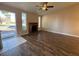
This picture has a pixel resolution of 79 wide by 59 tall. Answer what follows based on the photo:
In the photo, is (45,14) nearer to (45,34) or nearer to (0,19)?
(45,34)

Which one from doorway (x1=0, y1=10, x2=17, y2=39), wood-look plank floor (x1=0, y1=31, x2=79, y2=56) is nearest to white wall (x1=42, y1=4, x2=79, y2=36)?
wood-look plank floor (x1=0, y1=31, x2=79, y2=56)

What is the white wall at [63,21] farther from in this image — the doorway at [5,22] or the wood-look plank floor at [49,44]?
the doorway at [5,22]

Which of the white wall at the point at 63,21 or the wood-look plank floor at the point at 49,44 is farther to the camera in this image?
the wood-look plank floor at the point at 49,44

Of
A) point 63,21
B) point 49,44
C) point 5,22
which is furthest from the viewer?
point 49,44

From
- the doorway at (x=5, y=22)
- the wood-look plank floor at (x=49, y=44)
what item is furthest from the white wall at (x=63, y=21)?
the doorway at (x=5, y=22)

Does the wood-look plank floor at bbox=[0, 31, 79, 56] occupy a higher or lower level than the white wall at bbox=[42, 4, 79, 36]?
lower

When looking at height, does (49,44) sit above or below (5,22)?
below

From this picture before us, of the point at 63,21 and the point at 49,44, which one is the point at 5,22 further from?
the point at 63,21

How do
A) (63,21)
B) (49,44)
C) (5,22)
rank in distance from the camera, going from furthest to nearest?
(49,44) → (63,21) → (5,22)

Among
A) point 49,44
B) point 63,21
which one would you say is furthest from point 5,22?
point 63,21

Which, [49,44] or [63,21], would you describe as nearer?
[63,21]

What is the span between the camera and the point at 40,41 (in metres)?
3.53

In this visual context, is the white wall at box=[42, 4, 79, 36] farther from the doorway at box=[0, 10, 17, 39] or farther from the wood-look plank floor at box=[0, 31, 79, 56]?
the doorway at box=[0, 10, 17, 39]

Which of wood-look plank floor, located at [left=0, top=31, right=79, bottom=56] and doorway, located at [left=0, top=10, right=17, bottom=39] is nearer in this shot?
doorway, located at [left=0, top=10, right=17, bottom=39]
